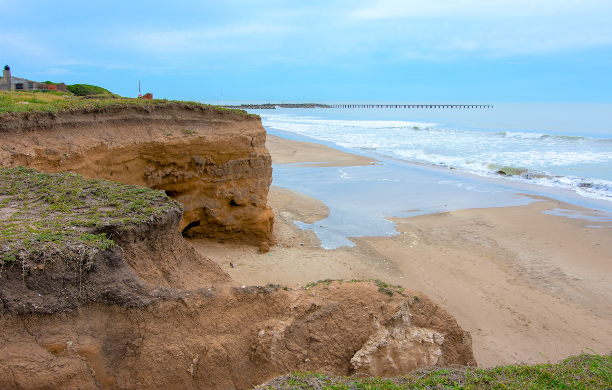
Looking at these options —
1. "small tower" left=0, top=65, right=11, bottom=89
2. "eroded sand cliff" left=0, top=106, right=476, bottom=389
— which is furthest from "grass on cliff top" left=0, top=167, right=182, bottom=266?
"small tower" left=0, top=65, right=11, bottom=89

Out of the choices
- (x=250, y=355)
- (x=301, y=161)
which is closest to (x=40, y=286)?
(x=250, y=355)

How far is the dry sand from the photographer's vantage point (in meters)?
7.77

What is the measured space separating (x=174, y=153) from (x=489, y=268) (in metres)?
8.68

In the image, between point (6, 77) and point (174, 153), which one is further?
point (6, 77)

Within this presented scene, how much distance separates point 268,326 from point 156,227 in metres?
2.00

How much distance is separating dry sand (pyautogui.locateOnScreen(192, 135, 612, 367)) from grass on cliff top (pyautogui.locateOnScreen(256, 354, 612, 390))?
199 cm

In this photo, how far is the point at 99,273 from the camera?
446 cm

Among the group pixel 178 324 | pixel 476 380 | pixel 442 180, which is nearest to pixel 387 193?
pixel 442 180

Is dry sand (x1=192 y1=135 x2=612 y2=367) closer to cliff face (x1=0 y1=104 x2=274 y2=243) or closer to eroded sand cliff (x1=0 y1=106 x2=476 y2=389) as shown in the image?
cliff face (x1=0 y1=104 x2=274 y2=243)

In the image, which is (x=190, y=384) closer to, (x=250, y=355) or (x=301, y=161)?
(x=250, y=355)

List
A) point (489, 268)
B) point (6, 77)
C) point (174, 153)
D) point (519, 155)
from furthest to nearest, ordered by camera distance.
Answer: point (519, 155) < point (6, 77) < point (489, 268) < point (174, 153)

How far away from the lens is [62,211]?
212 inches

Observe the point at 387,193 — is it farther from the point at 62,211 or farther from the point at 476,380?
the point at 62,211

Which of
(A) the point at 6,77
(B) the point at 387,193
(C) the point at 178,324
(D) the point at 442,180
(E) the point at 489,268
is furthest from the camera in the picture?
(A) the point at 6,77
